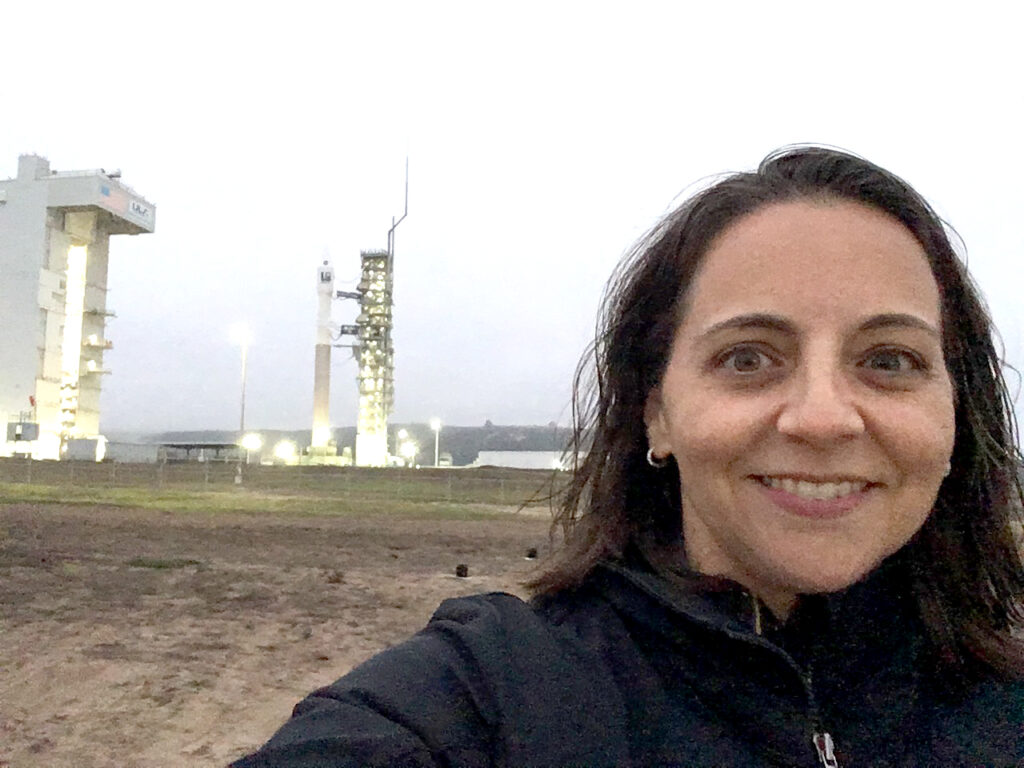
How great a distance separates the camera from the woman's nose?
138 centimetres

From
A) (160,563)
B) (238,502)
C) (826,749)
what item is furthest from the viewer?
(238,502)

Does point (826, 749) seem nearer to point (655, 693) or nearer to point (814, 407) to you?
point (655, 693)

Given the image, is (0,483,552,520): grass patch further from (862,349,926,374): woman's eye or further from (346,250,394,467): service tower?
(346,250,394,467): service tower

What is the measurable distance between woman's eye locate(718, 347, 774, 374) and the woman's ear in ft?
0.80

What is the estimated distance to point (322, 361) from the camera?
196 ft

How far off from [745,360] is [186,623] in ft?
25.0

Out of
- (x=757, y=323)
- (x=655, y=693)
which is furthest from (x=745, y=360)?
(x=655, y=693)

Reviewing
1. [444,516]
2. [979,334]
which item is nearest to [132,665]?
[979,334]

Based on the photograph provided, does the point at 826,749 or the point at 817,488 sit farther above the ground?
the point at 817,488

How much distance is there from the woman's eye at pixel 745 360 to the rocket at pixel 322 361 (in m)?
60.6

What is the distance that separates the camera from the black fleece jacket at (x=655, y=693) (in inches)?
47.3

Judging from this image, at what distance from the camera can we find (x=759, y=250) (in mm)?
1538

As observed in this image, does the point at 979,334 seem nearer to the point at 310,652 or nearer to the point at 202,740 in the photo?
the point at 202,740

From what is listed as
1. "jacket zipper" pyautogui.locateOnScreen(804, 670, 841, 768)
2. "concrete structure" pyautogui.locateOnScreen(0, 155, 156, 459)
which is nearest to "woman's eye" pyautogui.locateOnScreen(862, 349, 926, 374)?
"jacket zipper" pyautogui.locateOnScreen(804, 670, 841, 768)
